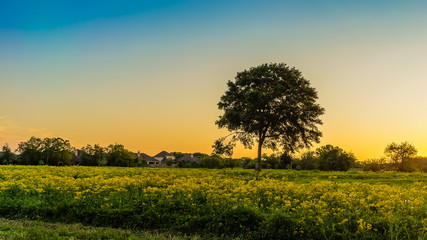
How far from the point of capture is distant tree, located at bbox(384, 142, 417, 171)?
59594mm

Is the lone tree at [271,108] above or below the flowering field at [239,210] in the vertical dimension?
above

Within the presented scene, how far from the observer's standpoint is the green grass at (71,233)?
248 inches

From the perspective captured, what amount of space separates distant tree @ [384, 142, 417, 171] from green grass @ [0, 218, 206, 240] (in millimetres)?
64196

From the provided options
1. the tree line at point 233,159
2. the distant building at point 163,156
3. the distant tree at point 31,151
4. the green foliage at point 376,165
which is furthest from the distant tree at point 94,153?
the green foliage at point 376,165

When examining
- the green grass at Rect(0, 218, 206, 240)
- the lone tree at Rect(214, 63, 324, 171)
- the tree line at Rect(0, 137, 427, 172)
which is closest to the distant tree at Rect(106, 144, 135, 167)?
the tree line at Rect(0, 137, 427, 172)

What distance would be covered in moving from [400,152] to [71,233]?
68948 mm

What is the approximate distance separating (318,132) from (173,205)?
920 inches

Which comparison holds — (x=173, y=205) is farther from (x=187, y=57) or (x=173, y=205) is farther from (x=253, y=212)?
(x=187, y=57)

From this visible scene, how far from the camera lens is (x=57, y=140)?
68.6 m

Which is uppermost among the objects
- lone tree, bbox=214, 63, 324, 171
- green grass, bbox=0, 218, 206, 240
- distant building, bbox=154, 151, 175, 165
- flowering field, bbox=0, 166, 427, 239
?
lone tree, bbox=214, 63, 324, 171

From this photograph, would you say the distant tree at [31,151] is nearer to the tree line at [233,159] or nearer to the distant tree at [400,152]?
the tree line at [233,159]

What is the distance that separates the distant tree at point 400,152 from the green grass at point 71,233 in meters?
64.2

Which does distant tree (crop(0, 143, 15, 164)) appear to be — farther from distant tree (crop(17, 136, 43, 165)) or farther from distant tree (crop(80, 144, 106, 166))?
distant tree (crop(80, 144, 106, 166))

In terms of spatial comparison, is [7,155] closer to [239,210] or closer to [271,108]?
[271,108]
